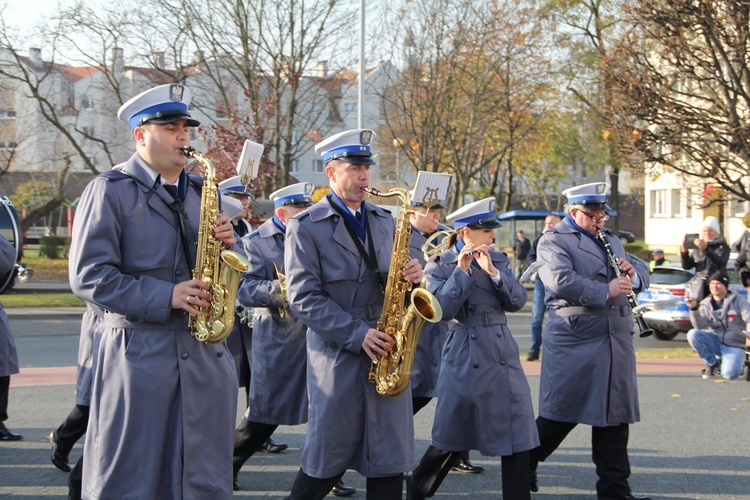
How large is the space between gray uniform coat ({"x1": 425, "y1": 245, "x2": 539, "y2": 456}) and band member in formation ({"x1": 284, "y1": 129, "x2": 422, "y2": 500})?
102cm

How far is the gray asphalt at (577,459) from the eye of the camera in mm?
6566

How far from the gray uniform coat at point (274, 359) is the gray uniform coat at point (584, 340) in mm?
1753

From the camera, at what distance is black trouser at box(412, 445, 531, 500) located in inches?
222

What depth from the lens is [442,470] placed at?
598 cm

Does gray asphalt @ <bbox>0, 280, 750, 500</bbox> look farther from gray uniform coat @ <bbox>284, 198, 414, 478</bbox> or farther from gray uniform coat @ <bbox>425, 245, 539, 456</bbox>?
gray uniform coat @ <bbox>284, 198, 414, 478</bbox>

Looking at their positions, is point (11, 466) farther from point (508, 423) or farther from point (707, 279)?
point (707, 279)

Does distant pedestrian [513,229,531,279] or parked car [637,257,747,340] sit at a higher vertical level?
distant pedestrian [513,229,531,279]

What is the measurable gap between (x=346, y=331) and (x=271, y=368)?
79.6 inches

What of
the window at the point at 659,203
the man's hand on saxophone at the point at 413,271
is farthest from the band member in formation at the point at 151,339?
the window at the point at 659,203

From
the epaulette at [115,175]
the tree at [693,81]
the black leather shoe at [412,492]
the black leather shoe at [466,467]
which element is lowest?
the black leather shoe at [466,467]

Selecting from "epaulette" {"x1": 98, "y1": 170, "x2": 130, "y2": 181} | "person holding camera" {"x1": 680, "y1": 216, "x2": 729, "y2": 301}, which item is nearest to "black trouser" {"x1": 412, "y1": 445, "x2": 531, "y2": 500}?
"epaulette" {"x1": 98, "y1": 170, "x2": 130, "y2": 181}

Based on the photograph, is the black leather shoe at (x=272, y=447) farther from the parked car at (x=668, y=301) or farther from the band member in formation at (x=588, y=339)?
the parked car at (x=668, y=301)

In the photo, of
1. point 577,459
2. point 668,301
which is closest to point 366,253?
point 577,459

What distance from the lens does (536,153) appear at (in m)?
41.3
